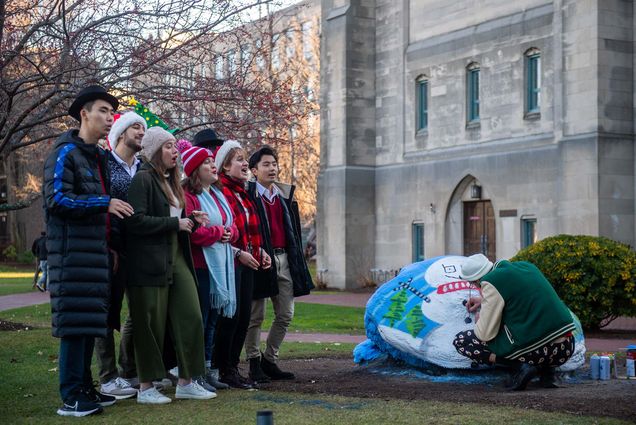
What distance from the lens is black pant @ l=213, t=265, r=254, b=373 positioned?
9281mm

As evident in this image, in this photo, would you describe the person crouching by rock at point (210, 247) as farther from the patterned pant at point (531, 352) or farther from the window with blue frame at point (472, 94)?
the window with blue frame at point (472, 94)

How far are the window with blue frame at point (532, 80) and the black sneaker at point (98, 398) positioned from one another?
20.6 m

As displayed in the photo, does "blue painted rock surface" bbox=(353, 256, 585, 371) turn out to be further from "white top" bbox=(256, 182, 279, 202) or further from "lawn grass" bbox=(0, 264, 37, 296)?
"lawn grass" bbox=(0, 264, 37, 296)

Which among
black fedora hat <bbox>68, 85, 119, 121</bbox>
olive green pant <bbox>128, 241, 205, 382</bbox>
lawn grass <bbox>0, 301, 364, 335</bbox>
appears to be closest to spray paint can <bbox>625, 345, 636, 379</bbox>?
olive green pant <bbox>128, 241, 205, 382</bbox>

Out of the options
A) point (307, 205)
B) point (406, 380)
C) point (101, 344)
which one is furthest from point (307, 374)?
point (307, 205)

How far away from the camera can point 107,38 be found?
14727mm

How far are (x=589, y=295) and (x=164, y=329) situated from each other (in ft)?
34.7

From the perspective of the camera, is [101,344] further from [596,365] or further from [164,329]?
[596,365]

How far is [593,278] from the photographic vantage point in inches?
675

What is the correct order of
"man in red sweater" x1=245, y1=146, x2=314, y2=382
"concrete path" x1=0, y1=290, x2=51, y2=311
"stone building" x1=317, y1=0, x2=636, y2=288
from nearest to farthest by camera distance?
1. "man in red sweater" x1=245, y1=146, x2=314, y2=382
2. "stone building" x1=317, y1=0, x2=636, y2=288
3. "concrete path" x1=0, y1=290, x2=51, y2=311

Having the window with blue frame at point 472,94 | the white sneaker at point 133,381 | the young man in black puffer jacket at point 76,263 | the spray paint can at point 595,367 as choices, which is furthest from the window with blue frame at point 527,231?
the young man in black puffer jacket at point 76,263

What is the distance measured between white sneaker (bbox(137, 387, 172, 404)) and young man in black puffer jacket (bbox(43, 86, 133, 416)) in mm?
394

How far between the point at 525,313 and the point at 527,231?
18.4 m

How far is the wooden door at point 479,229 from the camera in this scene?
28641mm
